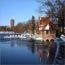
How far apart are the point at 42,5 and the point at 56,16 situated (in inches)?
72.8

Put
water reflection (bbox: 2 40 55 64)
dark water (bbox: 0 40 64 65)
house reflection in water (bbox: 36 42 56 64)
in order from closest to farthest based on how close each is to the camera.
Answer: dark water (bbox: 0 40 64 65)
water reflection (bbox: 2 40 55 64)
house reflection in water (bbox: 36 42 56 64)

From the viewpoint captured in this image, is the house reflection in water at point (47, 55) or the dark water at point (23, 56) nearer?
the dark water at point (23, 56)

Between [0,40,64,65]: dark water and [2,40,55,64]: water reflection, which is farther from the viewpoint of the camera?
[2,40,55,64]: water reflection

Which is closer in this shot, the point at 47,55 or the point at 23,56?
the point at 23,56

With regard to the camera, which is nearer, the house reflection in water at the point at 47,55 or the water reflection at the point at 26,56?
the water reflection at the point at 26,56

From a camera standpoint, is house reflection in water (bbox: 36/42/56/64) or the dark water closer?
the dark water

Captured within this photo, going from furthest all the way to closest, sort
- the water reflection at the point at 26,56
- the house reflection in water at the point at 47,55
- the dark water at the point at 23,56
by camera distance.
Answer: the house reflection in water at the point at 47,55
the water reflection at the point at 26,56
the dark water at the point at 23,56

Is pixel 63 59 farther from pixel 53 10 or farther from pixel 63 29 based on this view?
pixel 53 10

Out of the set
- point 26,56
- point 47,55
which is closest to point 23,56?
point 26,56

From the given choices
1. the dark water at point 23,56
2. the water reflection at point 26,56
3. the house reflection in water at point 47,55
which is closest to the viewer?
the dark water at point 23,56

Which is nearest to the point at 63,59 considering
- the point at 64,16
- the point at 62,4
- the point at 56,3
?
the point at 64,16

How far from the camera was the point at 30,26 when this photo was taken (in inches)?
1176

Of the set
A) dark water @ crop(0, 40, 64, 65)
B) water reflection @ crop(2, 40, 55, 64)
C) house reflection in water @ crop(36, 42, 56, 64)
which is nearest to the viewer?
dark water @ crop(0, 40, 64, 65)

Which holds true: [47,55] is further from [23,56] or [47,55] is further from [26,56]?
[23,56]
